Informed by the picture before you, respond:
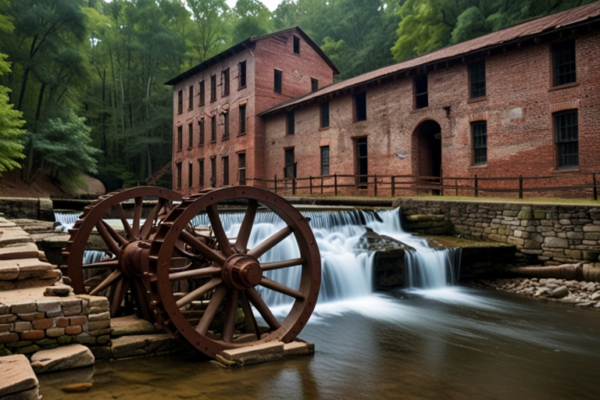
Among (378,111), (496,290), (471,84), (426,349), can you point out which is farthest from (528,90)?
(426,349)

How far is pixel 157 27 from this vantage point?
37.6m

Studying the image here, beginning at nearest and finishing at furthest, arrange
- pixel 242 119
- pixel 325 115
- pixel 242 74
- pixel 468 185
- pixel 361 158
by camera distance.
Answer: pixel 468 185, pixel 361 158, pixel 325 115, pixel 242 74, pixel 242 119

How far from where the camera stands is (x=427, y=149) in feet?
64.1

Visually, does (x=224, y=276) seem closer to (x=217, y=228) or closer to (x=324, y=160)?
(x=217, y=228)

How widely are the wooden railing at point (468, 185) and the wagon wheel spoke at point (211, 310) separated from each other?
11019 mm

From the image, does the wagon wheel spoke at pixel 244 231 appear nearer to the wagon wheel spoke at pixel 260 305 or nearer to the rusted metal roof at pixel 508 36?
the wagon wheel spoke at pixel 260 305

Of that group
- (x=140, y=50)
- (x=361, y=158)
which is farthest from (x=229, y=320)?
(x=140, y=50)

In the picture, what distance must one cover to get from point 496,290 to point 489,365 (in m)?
5.92

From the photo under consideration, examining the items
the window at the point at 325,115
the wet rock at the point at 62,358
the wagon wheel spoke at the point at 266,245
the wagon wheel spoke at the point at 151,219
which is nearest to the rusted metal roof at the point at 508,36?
the window at the point at 325,115

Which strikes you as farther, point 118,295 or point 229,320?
point 118,295

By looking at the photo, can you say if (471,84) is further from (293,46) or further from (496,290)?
(293,46)

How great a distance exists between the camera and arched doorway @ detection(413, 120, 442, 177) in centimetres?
1908

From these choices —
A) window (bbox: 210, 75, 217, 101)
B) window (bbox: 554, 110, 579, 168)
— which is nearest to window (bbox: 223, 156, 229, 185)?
window (bbox: 210, 75, 217, 101)

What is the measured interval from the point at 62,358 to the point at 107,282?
6.07ft
